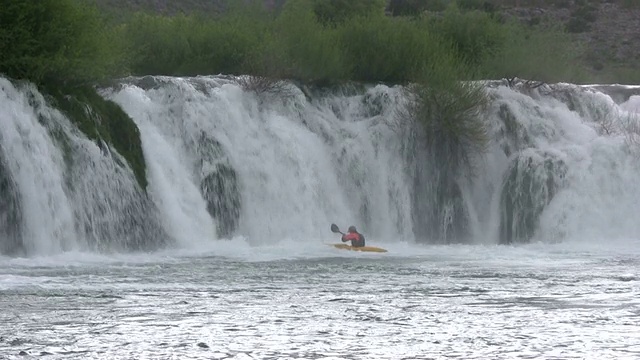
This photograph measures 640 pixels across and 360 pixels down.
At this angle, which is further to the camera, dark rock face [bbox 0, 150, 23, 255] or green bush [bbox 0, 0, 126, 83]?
green bush [bbox 0, 0, 126, 83]

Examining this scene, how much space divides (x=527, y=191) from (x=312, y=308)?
781 inches

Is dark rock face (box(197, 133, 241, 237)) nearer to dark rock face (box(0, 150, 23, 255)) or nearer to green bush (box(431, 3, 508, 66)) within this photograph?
dark rock face (box(0, 150, 23, 255))

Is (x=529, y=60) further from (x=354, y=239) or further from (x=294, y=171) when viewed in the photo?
(x=354, y=239)

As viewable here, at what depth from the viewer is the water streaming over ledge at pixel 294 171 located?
101 ft

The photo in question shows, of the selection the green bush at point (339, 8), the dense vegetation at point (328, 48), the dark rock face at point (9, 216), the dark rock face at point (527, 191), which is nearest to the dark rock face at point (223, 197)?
the dense vegetation at point (328, 48)

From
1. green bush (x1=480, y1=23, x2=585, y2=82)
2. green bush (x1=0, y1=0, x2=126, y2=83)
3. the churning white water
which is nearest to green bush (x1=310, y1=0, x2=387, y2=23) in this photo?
green bush (x1=480, y1=23, x2=585, y2=82)

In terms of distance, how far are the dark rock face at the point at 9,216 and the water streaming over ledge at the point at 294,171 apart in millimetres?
25

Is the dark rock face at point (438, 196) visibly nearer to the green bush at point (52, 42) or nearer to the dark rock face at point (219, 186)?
the dark rock face at point (219, 186)

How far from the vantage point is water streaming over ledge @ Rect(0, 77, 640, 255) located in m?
30.8

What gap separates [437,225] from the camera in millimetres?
39750

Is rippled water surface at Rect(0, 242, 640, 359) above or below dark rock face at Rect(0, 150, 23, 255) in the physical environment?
below

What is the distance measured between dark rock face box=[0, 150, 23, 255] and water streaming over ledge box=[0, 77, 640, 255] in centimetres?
2

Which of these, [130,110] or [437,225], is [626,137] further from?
[130,110]

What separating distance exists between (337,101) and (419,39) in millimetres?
4746
